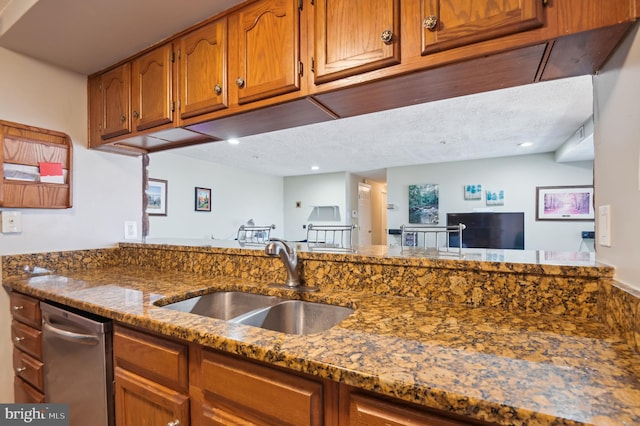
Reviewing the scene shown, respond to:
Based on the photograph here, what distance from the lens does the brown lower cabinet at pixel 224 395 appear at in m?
0.62

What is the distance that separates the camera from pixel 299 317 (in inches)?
47.9

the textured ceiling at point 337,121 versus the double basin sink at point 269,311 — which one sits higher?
the textured ceiling at point 337,121

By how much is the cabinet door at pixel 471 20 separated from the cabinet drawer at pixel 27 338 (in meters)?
2.09

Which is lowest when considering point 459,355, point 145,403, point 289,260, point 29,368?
point 29,368

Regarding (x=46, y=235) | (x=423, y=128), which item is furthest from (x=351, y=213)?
(x=46, y=235)

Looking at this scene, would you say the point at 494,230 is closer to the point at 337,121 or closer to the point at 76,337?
the point at 337,121

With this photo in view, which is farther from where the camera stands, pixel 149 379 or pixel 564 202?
pixel 564 202

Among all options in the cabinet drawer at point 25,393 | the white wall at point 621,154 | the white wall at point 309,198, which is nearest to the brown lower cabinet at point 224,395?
the white wall at point 621,154

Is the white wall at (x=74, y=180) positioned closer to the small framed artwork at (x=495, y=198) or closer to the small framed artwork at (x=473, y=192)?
the small framed artwork at (x=473, y=192)

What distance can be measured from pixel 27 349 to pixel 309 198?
19.1 ft

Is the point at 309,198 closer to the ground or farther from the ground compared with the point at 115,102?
closer to the ground

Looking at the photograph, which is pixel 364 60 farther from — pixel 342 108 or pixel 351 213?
pixel 351 213

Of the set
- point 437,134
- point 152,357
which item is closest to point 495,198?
point 437,134

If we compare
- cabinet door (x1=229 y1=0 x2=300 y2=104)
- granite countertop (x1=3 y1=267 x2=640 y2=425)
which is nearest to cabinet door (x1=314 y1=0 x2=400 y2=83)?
cabinet door (x1=229 y1=0 x2=300 y2=104)
